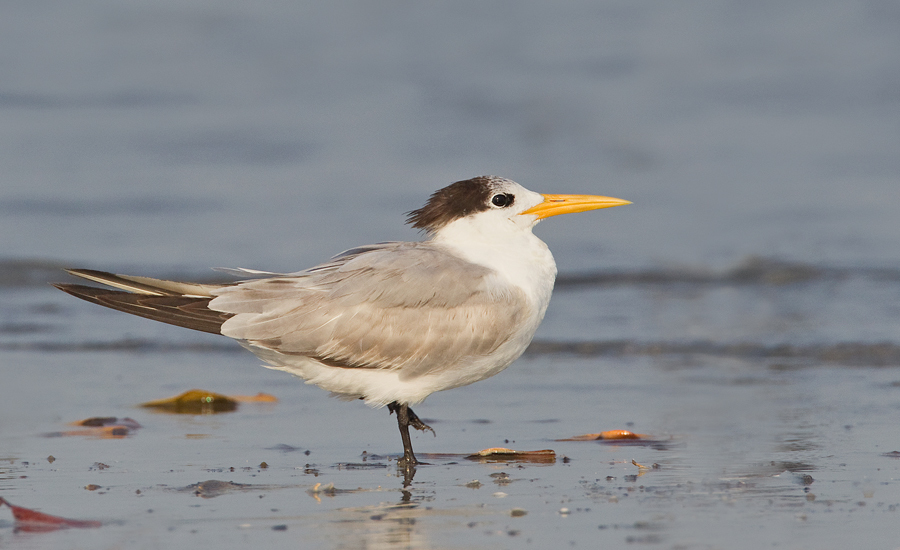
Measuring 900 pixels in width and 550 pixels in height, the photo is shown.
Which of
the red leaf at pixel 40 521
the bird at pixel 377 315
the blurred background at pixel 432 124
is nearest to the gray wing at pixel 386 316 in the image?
the bird at pixel 377 315

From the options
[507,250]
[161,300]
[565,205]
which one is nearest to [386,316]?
[507,250]

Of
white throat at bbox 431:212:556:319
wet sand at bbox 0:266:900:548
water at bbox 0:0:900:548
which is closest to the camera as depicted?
wet sand at bbox 0:266:900:548

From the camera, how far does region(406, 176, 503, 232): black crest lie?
5520 mm

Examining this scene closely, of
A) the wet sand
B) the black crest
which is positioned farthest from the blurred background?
the black crest

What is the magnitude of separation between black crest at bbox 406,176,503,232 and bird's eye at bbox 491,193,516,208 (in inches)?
1.7

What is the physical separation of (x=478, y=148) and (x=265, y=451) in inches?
378

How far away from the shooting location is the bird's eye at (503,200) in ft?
18.2

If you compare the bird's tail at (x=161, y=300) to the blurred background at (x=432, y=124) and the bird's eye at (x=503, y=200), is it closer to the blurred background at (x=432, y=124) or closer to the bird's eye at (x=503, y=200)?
the bird's eye at (x=503, y=200)

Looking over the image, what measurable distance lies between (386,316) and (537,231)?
7104 millimetres

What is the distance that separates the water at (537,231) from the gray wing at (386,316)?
1.76ft

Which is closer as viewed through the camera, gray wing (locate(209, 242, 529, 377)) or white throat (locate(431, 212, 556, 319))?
gray wing (locate(209, 242, 529, 377))

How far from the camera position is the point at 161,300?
495 cm

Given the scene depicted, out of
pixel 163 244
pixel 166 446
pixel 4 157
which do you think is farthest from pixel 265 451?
pixel 4 157

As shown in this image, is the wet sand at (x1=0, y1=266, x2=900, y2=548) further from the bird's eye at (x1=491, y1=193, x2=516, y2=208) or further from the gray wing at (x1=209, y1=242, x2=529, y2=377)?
the bird's eye at (x1=491, y1=193, x2=516, y2=208)
